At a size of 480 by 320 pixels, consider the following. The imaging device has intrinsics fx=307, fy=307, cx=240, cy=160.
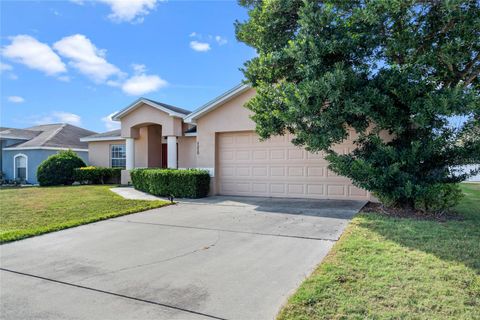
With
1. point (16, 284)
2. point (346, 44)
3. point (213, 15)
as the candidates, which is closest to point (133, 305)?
point (16, 284)

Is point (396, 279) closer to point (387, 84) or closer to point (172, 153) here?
point (387, 84)

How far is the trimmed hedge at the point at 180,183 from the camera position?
1156 centimetres

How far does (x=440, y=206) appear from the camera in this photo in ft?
24.3

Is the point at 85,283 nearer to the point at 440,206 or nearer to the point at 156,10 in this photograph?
the point at 440,206

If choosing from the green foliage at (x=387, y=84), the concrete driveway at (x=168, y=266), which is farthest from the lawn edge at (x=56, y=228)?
the green foliage at (x=387, y=84)

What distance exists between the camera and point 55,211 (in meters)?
9.26

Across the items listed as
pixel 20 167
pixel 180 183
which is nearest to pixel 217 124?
pixel 180 183

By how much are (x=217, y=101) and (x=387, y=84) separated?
21.6 ft

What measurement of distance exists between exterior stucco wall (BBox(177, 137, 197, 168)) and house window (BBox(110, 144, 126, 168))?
5.32m

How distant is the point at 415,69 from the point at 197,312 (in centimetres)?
703

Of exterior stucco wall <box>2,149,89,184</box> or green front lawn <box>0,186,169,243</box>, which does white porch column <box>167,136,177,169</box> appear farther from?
exterior stucco wall <box>2,149,89,184</box>

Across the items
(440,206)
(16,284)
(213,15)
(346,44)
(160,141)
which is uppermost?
(213,15)

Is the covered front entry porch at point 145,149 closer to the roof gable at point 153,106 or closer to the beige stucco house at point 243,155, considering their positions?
the roof gable at point 153,106

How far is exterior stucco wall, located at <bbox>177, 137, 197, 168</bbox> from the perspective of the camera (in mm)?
15992
